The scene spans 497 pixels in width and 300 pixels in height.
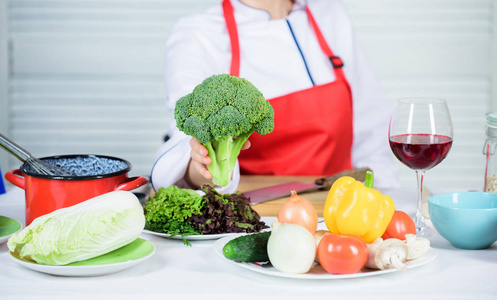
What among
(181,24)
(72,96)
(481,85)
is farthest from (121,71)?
(481,85)

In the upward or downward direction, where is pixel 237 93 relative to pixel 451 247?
upward

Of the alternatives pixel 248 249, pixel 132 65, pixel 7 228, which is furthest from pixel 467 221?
pixel 132 65

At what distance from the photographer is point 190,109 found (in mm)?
1205

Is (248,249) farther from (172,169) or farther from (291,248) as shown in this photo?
(172,169)

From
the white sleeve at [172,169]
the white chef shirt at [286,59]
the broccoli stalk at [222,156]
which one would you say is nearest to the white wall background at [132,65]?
the white chef shirt at [286,59]

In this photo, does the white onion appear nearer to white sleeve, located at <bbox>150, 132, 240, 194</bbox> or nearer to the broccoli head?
the broccoli head

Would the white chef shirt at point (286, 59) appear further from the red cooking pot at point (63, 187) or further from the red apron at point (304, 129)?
the red cooking pot at point (63, 187)

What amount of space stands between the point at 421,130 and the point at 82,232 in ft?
2.12

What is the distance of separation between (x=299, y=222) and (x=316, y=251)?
0.07 metres

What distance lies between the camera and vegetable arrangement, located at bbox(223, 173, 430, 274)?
0.91m

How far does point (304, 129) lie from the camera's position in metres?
2.01

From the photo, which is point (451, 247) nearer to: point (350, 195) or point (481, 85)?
point (350, 195)

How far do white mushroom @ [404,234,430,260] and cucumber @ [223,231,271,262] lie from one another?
0.23 m

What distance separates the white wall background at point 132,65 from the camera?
10.9 feet
